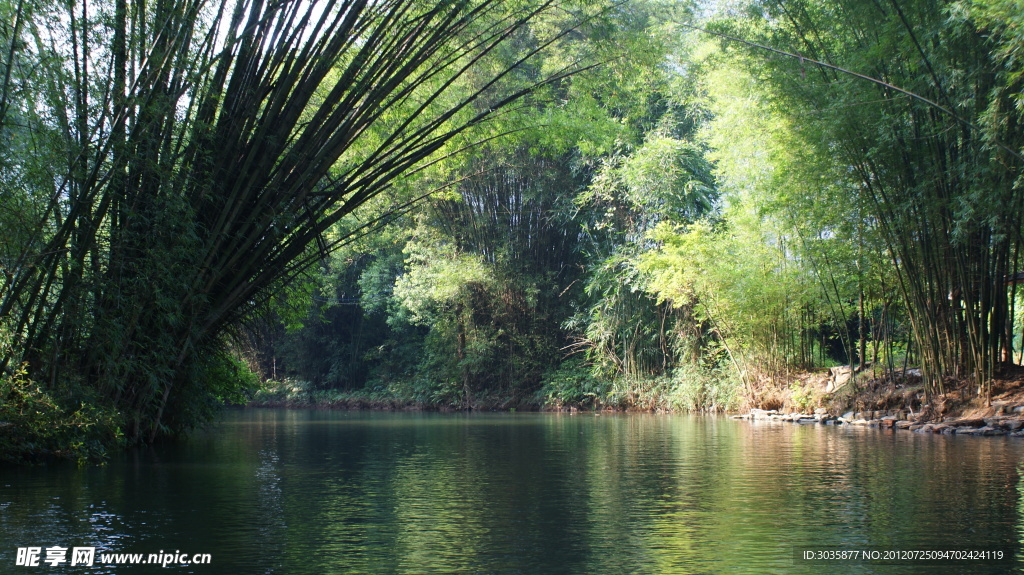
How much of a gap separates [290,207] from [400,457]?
7.32ft

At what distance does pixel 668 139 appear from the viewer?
15.6 m

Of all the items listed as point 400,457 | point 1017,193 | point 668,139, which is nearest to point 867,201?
point 1017,193

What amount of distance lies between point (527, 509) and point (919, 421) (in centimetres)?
699

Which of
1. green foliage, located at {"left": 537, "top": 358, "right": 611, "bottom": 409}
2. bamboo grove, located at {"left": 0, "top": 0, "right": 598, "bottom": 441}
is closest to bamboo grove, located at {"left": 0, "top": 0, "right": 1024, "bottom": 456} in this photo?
bamboo grove, located at {"left": 0, "top": 0, "right": 598, "bottom": 441}

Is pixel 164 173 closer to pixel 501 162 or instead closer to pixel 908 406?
pixel 908 406

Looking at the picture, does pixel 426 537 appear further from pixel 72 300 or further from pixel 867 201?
pixel 867 201

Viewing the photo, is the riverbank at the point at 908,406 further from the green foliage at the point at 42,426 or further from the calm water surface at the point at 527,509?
the green foliage at the point at 42,426

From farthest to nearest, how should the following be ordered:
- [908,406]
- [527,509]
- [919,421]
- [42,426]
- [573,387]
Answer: [573,387], [908,406], [919,421], [42,426], [527,509]

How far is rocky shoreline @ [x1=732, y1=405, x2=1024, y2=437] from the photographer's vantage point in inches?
307

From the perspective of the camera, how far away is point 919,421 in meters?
8.89

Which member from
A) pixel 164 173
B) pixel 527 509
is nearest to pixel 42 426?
pixel 164 173

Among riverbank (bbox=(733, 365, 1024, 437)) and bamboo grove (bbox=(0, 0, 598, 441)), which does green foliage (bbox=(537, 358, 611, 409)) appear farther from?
bamboo grove (bbox=(0, 0, 598, 441))

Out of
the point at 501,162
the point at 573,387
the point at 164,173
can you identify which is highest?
the point at 501,162

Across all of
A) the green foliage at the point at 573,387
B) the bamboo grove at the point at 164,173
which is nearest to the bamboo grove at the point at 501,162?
the bamboo grove at the point at 164,173
